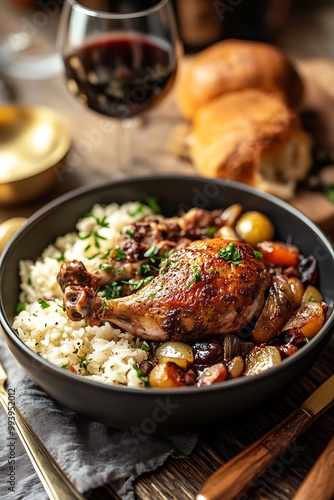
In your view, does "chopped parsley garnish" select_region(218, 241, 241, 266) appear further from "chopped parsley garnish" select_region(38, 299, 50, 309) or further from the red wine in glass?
the red wine in glass

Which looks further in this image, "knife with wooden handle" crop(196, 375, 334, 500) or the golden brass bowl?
the golden brass bowl

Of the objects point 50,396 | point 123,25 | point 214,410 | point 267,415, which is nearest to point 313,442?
point 267,415

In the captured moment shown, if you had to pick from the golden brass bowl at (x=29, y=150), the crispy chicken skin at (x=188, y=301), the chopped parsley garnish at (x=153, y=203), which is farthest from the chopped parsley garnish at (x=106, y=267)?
the golden brass bowl at (x=29, y=150)

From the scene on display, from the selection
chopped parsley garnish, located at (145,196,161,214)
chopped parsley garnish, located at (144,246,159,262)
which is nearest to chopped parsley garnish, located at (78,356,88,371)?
chopped parsley garnish, located at (144,246,159,262)

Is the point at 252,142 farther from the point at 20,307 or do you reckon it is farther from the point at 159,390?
the point at 159,390

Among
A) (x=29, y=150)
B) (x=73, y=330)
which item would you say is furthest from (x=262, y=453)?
(x=29, y=150)

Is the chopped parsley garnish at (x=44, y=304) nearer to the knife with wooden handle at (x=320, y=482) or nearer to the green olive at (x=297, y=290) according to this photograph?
the green olive at (x=297, y=290)

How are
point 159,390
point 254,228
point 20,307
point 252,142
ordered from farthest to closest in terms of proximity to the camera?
point 252,142 → point 254,228 → point 20,307 → point 159,390
